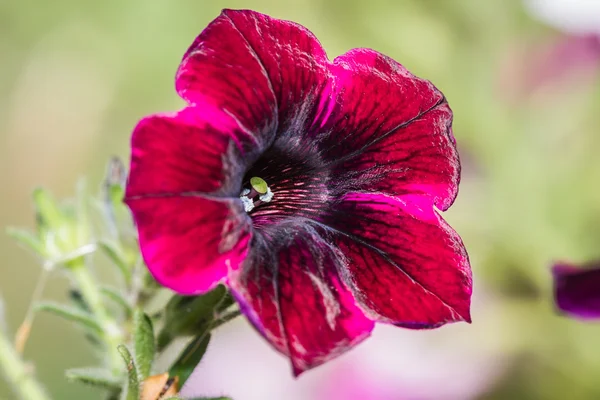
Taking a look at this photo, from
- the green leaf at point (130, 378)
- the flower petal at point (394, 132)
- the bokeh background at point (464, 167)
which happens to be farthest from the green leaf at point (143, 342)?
the bokeh background at point (464, 167)

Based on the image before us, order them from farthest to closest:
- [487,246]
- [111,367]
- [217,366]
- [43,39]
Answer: [43,39]
[487,246]
[217,366]
[111,367]

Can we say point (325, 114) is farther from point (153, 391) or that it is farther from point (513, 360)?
point (513, 360)

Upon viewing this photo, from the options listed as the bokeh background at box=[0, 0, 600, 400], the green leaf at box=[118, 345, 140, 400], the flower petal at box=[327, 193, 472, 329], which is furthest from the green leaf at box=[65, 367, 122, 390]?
the bokeh background at box=[0, 0, 600, 400]

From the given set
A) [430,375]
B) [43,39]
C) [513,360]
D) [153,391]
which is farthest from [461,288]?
[43,39]

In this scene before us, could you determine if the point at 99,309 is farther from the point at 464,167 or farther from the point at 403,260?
the point at 464,167

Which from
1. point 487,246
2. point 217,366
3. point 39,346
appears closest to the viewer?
point 217,366

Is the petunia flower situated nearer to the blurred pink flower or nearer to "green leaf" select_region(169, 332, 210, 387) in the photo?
"green leaf" select_region(169, 332, 210, 387)
